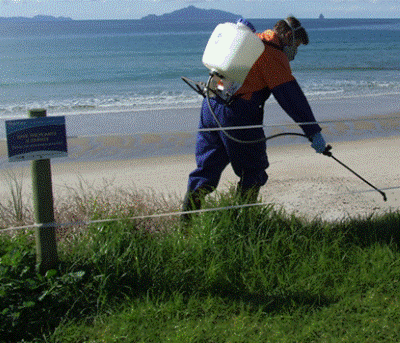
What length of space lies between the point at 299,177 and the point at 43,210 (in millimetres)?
3657

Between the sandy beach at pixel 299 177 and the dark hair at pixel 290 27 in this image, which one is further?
the sandy beach at pixel 299 177

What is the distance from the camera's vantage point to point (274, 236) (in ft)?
10.3

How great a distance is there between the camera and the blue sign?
102 inches

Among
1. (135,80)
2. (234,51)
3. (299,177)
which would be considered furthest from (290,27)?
(135,80)

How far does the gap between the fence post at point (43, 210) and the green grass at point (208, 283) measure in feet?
0.25

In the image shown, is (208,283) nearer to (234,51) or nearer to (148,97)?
(234,51)

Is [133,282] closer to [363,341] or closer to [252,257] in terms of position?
[252,257]

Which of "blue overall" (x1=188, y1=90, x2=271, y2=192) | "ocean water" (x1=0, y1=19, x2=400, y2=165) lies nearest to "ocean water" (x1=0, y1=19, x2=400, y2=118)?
"ocean water" (x1=0, y1=19, x2=400, y2=165)

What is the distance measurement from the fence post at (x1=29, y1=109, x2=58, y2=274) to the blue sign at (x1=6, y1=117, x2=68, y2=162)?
63mm

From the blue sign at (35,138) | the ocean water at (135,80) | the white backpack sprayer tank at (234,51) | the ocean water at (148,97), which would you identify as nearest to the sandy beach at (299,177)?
the ocean water at (148,97)

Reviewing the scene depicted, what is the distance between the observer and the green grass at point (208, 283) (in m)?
2.58

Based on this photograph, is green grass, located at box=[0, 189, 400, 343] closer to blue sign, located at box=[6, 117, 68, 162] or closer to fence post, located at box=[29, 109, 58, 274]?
fence post, located at box=[29, 109, 58, 274]

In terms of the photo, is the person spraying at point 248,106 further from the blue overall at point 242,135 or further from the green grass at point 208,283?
the green grass at point 208,283

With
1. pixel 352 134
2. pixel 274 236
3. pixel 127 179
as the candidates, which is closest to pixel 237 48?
pixel 274 236
